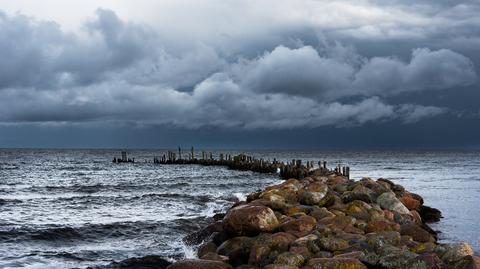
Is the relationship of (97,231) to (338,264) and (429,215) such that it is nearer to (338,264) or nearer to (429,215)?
(338,264)

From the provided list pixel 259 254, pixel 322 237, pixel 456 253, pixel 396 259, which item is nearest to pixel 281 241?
pixel 259 254

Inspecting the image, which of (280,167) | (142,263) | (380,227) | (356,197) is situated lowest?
(142,263)

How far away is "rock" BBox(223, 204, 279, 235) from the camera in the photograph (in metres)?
12.7

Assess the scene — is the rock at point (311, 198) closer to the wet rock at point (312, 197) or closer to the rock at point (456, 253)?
the wet rock at point (312, 197)

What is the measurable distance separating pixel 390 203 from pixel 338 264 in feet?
26.6

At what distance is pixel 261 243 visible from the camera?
11.8 m

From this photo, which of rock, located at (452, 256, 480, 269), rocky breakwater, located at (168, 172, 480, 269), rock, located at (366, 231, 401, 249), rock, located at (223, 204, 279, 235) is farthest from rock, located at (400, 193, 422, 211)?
rock, located at (452, 256, 480, 269)

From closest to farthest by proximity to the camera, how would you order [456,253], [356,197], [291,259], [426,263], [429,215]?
[426,263]
[456,253]
[291,259]
[356,197]
[429,215]

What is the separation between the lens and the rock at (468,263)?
28.9 feet

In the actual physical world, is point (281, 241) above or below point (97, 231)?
above

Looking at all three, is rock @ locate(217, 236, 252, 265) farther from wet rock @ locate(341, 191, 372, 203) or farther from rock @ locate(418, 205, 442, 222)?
rock @ locate(418, 205, 442, 222)

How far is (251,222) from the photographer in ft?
41.8

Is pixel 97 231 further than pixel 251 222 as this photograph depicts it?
Yes

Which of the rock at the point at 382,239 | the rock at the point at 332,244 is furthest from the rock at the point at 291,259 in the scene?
the rock at the point at 382,239
